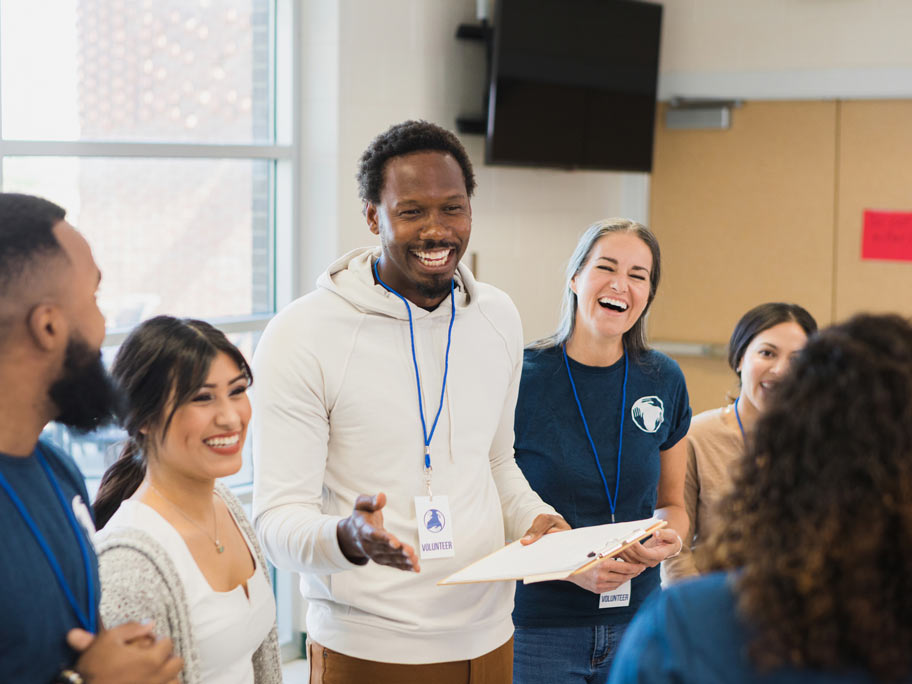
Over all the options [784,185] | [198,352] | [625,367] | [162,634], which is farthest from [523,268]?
[162,634]

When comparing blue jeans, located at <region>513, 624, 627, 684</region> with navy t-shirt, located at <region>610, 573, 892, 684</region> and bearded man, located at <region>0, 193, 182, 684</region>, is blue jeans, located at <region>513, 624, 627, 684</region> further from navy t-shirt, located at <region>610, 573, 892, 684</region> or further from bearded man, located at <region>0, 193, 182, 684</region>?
navy t-shirt, located at <region>610, 573, 892, 684</region>

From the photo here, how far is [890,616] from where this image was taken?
0.87m

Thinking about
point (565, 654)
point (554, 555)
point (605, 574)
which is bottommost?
point (565, 654)

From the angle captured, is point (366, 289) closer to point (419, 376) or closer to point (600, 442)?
point (419, 376)

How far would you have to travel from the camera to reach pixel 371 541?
147 centimetres

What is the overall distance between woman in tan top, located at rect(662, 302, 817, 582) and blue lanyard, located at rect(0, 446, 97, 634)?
1406mm

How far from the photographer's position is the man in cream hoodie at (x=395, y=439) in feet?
5.57

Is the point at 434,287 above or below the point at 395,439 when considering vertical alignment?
above

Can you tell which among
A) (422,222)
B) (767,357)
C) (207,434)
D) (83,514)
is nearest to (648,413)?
(767,357)

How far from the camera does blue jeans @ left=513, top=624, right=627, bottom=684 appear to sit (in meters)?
2.04

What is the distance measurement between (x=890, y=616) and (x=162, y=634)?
Answer: 1.05 metres

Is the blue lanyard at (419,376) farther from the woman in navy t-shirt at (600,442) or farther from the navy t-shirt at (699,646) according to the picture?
the navy t-shirt at (699,646)

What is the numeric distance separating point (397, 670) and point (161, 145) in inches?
83.2

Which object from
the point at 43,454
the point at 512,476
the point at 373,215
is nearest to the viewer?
the point at 43,454
